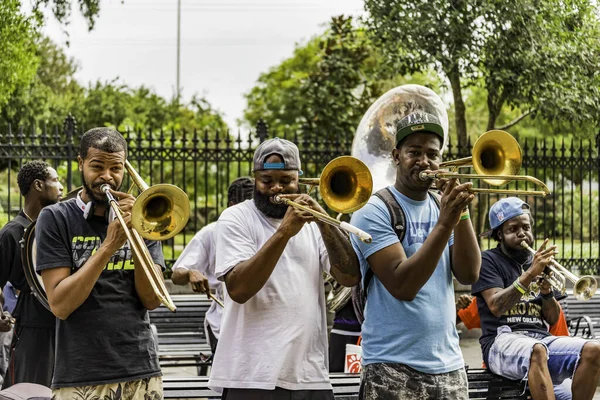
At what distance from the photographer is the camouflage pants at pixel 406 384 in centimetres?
393

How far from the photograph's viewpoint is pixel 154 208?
12.6 ft

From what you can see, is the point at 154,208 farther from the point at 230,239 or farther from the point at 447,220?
the point at 447,220

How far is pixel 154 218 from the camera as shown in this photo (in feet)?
12.5

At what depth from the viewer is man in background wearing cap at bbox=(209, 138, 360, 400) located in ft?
12.9

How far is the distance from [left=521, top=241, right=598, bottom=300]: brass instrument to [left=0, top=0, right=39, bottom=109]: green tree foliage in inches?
261

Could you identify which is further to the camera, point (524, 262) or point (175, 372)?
point (175, 372)

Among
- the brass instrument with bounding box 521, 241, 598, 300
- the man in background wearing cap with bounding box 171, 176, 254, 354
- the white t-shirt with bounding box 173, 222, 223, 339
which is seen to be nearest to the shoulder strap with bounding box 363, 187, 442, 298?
the brass instrument with bounding box 521, 241, 598, 300

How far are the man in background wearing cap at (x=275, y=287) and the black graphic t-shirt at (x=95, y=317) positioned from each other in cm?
37

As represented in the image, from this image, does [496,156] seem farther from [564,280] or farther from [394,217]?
[564,280]

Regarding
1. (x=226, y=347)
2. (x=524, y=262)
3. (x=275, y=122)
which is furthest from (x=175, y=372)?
(x=275, y=122)

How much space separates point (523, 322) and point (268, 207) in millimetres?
2543

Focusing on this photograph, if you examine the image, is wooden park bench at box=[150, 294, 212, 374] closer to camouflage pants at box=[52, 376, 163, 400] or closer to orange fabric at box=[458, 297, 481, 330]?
orange fabric at box=[458, 297, 481, 330]

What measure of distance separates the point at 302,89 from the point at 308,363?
12.5 m

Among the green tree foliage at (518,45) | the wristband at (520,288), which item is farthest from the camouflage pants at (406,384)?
the green tree foliage at (518,45)
